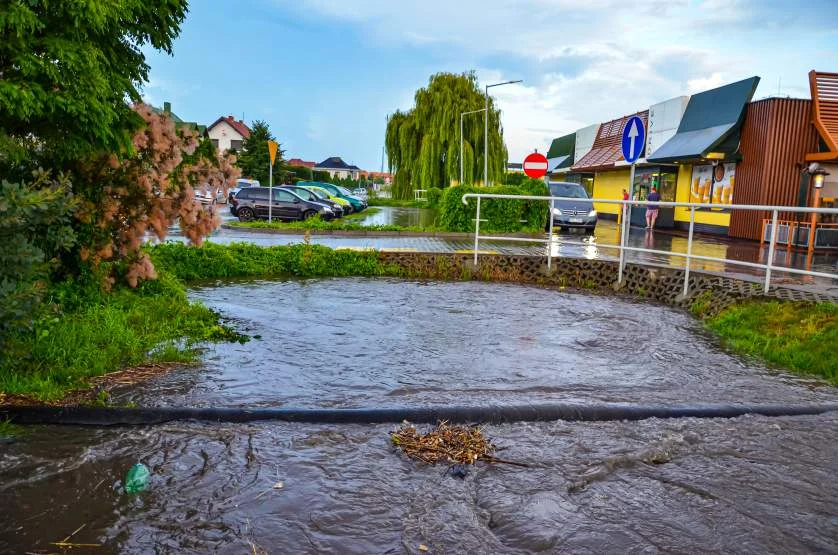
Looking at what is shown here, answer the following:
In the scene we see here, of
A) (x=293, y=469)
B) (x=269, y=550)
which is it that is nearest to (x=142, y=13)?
(x=293, y=469)

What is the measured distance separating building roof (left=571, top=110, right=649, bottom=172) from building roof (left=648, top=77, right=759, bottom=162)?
18.7ft

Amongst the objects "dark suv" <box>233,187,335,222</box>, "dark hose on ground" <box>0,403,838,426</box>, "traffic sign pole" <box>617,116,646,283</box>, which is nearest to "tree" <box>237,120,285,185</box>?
"dark suv" <box>233,187,335,222</box>

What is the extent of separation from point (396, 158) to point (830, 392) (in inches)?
1575

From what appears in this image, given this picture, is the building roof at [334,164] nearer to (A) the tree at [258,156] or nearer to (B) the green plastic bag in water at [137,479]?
(A) the tree at [258,156]

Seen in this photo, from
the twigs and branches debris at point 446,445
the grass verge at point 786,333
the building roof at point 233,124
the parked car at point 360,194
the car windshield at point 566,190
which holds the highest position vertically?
the building roof at point 233,124

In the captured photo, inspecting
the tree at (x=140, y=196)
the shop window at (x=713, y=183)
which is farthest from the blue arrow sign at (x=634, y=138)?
the shop window at (x=713, y=183)

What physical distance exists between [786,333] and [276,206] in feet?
75.5

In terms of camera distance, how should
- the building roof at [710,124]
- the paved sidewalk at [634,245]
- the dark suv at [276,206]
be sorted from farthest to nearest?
1. the dark suv at [276,206]
2. the building roof at [710,124]
3. the paved sidewalk at [634,245]

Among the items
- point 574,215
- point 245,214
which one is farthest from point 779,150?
point 245,214

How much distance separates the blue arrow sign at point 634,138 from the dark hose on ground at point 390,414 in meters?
6.33

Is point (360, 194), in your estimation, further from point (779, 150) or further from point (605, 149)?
point (779, 150)

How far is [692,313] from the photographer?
10.4 metres

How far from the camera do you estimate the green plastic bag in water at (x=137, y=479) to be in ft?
12.7

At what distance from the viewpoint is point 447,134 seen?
4041cm
